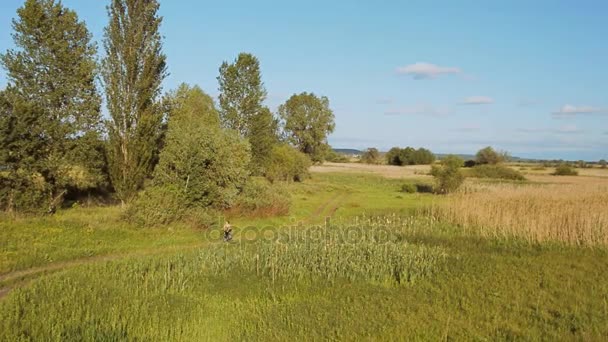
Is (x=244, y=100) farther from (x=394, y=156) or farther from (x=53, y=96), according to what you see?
(x=394, y=156)

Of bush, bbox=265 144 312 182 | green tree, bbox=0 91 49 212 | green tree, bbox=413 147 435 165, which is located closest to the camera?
green tree, bbox=0 91 49 212

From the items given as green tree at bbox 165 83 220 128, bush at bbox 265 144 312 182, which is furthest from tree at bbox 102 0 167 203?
bush at bbox 265 144 312 182

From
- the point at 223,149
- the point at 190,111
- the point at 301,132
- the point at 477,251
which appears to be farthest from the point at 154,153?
the point at 301,132

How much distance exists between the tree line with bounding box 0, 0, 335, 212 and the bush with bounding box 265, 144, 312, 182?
1719 centimetres

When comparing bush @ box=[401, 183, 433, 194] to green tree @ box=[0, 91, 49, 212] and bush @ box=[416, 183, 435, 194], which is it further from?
green tree @ box=[0, 91, 49, 212]

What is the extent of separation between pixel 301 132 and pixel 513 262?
61.1 metres

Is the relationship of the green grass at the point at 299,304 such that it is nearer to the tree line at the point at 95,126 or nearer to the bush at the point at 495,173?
the tree line at the point at 95,126

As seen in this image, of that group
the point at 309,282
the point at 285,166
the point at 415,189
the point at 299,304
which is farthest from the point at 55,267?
the point at 415,189

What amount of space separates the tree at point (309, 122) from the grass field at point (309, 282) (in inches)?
2141

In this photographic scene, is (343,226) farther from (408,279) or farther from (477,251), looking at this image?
(408,279)

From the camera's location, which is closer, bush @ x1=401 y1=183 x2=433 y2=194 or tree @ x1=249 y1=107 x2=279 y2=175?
tree @ x1=249 y1=107 x2=279 y2=175

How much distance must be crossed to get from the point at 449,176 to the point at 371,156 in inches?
2878

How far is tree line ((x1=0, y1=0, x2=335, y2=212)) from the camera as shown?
64.1 ft

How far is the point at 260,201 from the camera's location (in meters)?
24.4
